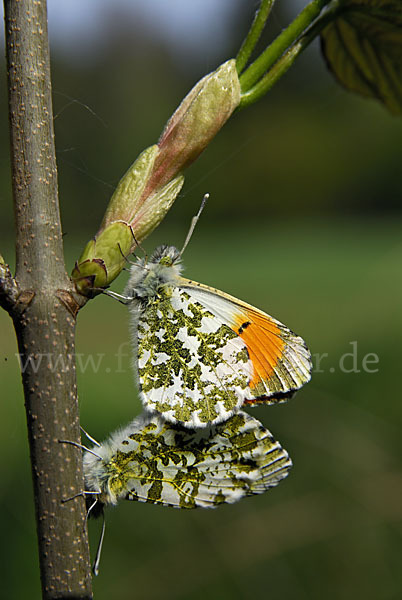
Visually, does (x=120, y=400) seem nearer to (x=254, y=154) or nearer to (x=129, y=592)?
(x=129, y=592)

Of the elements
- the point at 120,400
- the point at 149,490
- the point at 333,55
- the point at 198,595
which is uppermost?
the point at 333,55

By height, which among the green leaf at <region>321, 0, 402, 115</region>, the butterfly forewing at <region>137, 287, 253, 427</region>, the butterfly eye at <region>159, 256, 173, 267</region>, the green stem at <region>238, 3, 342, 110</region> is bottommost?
the butterfly forewing at <region>137, 287, 253, 427</region>

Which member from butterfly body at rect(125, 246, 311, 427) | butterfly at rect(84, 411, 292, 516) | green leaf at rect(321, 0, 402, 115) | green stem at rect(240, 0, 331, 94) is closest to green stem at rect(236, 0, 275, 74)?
green stem at rect(240, 0, 331, 94)

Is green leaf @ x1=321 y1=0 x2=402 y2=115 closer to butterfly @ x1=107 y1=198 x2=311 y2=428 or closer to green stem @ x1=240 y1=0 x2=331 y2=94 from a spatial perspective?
green stem @ x1=240 y1=0 x2=331 y2=94

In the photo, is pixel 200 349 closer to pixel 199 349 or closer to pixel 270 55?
pixel 199 349

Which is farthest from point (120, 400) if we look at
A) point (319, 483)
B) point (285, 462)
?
point (285, 462)

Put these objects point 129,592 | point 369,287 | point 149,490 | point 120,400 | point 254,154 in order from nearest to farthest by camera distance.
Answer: point 149,490
point 129,592
point 120,400
point 369,287
point 254,154

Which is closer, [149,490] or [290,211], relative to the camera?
[149,490]
